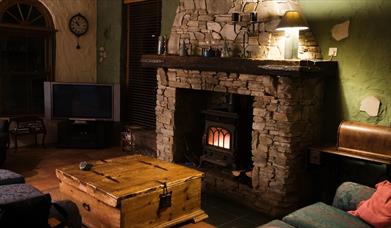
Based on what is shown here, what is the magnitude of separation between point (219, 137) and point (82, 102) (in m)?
2.95

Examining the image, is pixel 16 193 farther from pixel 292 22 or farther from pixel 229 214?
pixel 292 22

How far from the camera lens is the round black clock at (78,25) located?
23.8 feet

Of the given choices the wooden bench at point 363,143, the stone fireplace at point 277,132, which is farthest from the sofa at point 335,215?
the stone fireplace at point 277,132

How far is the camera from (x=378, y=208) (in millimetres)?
3014

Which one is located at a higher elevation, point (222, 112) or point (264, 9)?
point (264, 9)

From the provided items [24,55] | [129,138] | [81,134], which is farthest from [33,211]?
[24,55]

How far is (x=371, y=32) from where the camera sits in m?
4.03

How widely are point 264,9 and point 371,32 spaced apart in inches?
46.0

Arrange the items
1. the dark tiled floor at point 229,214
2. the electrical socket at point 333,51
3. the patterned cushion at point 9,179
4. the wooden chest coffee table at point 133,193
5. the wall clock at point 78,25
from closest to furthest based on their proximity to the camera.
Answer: the wooden chest coffee table at point 133,193 → the patterned cushion at point 9,179 → the dark tiled floor at point 229,214 → the electrical socket at point 333,51 → the wall clock at point 78,25

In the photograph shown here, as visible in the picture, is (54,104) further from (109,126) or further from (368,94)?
(368,94)

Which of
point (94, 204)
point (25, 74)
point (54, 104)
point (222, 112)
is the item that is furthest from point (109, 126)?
point (94, 204)

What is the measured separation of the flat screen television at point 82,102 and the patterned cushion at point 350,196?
437 cm

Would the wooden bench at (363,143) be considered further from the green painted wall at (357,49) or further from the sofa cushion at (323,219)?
the sofa cushion at (323,219)

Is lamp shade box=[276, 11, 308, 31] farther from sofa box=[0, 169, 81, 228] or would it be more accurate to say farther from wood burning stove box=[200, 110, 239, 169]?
sofa box=[0, 169, 81, 228]
